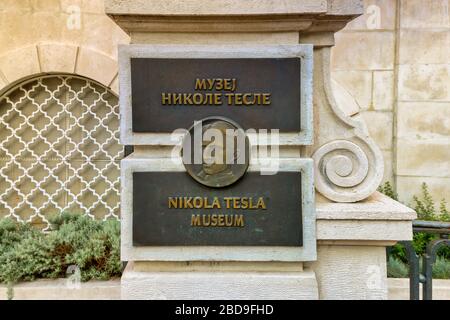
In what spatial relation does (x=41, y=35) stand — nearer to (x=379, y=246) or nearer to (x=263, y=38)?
(x=263, y=38)

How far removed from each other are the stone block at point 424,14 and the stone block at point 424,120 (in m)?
1.29

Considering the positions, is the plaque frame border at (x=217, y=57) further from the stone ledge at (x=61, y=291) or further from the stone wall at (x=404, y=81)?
the stone wall at (x=404, y=81)

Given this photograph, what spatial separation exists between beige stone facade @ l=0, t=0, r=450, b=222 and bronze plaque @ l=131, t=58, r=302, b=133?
137 inches

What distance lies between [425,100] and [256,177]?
15.2 feet

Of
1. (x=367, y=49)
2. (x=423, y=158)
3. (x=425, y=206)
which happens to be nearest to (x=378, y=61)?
(x=367, y=49)

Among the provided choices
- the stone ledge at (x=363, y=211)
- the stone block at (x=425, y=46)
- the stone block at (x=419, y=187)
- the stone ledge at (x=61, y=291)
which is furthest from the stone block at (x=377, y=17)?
the stone ledge at (x=61, y=291)

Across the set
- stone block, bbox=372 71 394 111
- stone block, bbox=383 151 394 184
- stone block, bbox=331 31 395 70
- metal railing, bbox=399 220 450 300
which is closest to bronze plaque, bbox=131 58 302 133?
metal railing, bbox=399 220 450 300

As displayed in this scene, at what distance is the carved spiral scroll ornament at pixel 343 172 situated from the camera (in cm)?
274

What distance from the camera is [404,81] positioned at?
5.98 meters

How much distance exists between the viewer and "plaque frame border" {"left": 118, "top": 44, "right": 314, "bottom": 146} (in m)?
2.65

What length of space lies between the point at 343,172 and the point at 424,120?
13.4ft

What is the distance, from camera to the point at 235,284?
2664 millimetres

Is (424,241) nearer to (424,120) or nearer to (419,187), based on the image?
(419,187)

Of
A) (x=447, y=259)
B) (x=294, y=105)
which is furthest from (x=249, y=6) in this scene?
(x=447, y=259)
